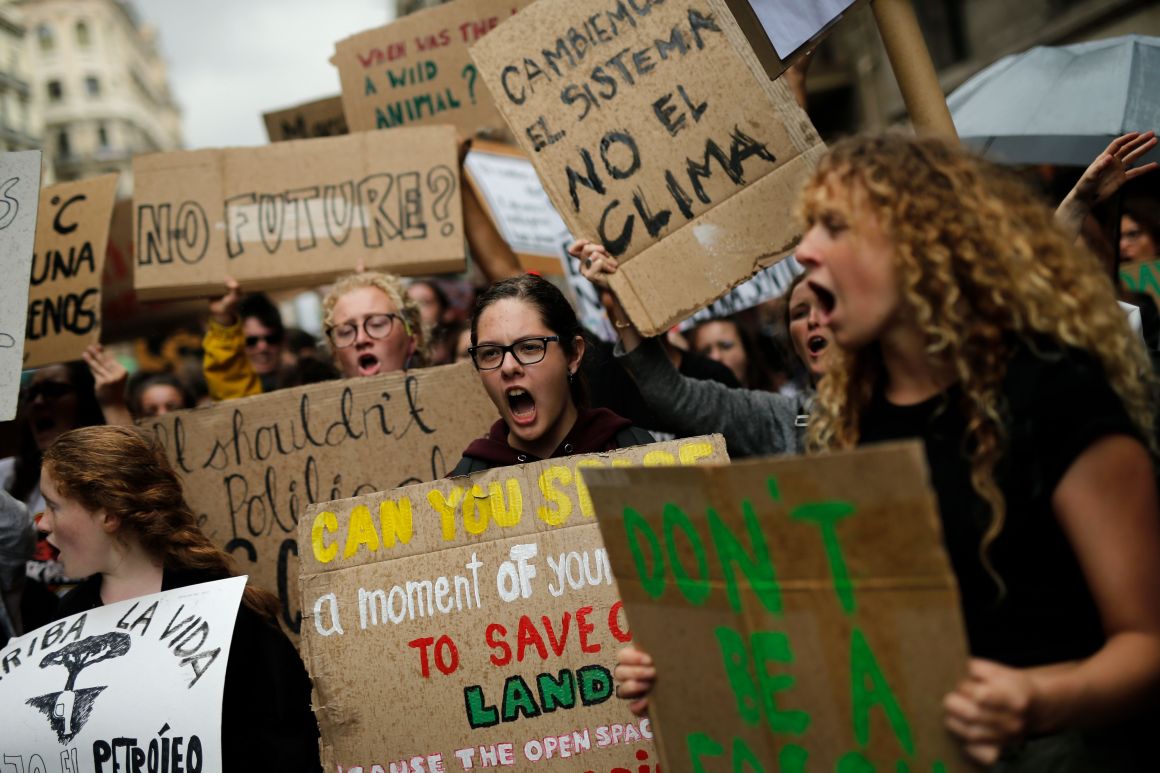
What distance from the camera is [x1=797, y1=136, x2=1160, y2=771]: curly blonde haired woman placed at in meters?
1.33

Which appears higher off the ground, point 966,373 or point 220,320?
point 220,320

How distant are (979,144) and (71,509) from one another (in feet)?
10.3

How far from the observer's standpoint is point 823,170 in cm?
160

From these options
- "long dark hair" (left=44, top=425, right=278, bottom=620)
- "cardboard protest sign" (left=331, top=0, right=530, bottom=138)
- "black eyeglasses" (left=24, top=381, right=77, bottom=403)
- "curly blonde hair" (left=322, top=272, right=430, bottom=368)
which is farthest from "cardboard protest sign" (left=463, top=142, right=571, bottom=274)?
"long dark hair" (left=44, top=425, right=278, bottom=620)

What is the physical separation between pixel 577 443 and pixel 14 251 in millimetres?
1604

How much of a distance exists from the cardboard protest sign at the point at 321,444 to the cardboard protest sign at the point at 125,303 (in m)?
1.51

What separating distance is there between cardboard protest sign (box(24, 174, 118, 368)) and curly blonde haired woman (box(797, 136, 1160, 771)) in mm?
2969

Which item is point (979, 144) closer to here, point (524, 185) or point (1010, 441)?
Answer: point (524, 185)

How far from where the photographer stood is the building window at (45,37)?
76.2 m

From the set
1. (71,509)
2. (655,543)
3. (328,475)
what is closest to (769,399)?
(328,475)

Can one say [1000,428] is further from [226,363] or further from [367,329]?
[226,363]

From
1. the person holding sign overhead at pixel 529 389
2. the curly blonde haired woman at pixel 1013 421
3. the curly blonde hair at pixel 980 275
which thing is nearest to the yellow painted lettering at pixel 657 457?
the person holding sign overhead at pixel 529 389

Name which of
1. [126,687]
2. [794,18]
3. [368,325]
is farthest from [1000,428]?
[368,325]

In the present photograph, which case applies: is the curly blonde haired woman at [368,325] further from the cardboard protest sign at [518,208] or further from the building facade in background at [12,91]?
the building facade in background at [12,91]
